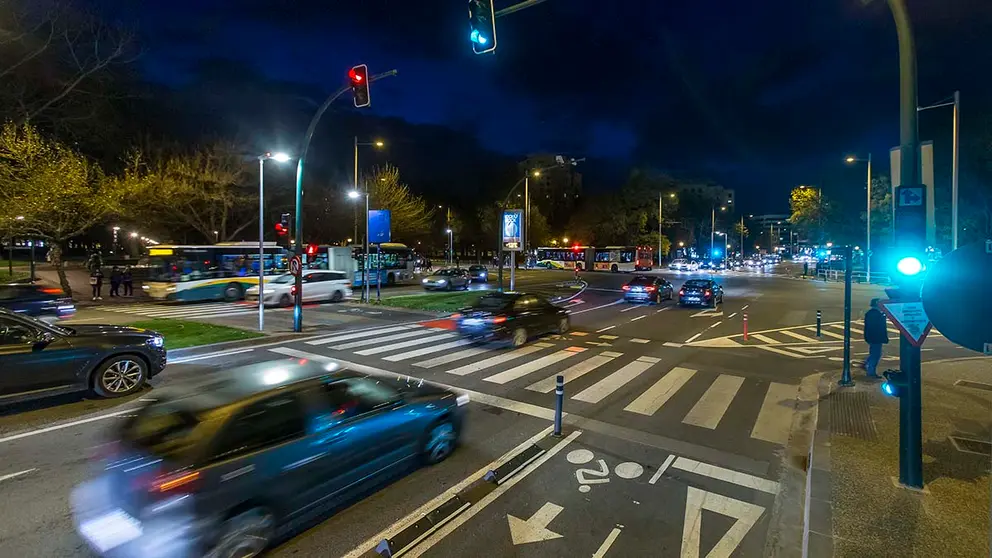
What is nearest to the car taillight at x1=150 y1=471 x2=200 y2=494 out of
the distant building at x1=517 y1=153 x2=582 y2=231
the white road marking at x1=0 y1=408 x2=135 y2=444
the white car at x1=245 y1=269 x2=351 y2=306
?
the white road marking at x1=0 y1=408 x2=135 y2=444

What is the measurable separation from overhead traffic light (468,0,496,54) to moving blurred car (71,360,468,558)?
18.2ft

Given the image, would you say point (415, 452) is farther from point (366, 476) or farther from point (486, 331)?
point (486, 331)

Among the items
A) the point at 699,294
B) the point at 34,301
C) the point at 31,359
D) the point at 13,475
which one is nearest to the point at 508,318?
the point at 31,359

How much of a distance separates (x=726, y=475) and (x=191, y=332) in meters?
15.4

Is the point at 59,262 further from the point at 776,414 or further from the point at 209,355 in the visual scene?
the point at 776,414

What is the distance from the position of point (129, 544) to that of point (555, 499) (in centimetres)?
383

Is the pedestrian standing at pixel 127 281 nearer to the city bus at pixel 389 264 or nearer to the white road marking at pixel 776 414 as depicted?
the city bus at pixel 389 264

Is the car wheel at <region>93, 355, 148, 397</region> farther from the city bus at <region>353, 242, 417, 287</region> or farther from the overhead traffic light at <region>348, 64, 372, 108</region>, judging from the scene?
the city bus at <region>353, 242, 417, 287</region>

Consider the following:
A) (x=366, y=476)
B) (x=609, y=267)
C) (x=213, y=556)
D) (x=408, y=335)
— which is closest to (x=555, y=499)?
(x=366, y=476)

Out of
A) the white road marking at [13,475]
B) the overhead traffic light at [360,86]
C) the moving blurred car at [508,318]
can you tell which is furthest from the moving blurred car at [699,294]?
the white road marking at [13,475]

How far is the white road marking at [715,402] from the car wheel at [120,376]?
960 centimetres

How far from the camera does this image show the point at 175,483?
3.69m

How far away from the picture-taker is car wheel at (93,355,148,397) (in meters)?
8.32

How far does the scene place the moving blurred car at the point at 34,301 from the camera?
1605cm
